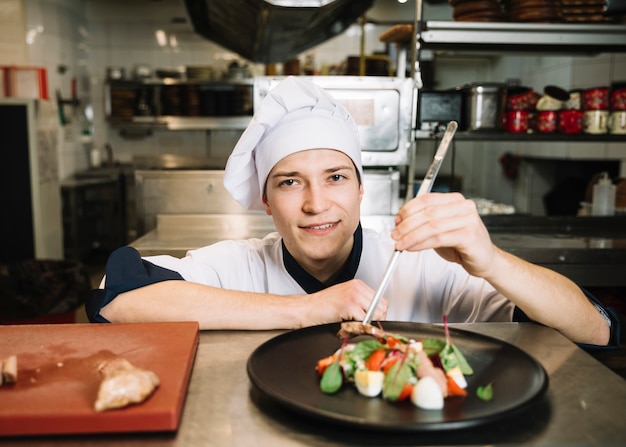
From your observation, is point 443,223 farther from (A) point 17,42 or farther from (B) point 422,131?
(A) point 17,42

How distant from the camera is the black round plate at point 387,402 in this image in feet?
2.40

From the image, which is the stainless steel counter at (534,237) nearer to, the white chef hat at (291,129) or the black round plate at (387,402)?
the white chef hat at (291,129)

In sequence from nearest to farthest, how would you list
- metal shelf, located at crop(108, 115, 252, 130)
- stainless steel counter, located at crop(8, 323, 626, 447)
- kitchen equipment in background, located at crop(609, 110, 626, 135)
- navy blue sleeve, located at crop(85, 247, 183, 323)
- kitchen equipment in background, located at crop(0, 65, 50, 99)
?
stainless steel counter, located at crop(8, 323, 626, 447) → navy blue sleeve, located at crop(85, 247, 183, 323) → kitchen equipment in background, located at crop(609, 110, 626, 135) → kitchen equipment in background, located at crop(0, 65, 50, 99) → metal shelf, located at crop(108, 115, 252, 130)

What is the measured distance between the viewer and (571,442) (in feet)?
2.34

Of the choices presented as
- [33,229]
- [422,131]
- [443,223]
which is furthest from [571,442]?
[33,229]

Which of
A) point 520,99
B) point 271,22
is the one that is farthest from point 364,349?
point 520,99

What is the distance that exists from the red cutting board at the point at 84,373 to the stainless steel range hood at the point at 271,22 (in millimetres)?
1674

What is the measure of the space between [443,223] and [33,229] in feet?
14.6

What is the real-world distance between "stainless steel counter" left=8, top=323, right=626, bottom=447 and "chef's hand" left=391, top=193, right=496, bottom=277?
284 mm

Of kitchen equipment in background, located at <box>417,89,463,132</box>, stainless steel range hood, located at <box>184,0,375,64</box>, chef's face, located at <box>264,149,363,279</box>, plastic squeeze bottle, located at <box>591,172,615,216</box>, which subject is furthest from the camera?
plastic squeeze bottle, located at <box>591,172,615,216</box>

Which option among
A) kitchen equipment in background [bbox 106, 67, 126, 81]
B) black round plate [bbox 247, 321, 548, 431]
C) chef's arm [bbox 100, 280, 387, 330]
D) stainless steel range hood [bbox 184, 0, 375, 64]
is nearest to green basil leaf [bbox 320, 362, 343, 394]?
black round plate [bbox 247, 321, 548, 431]

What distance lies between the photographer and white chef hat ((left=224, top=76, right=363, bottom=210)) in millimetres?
1512

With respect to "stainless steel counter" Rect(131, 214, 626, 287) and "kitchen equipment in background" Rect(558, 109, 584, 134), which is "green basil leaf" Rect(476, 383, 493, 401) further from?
"kitchen equipment in background" Rect(558, 109, 584, 134)

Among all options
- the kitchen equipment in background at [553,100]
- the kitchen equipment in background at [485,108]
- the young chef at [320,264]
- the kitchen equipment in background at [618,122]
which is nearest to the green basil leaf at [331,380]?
the young chef at [320,264]
